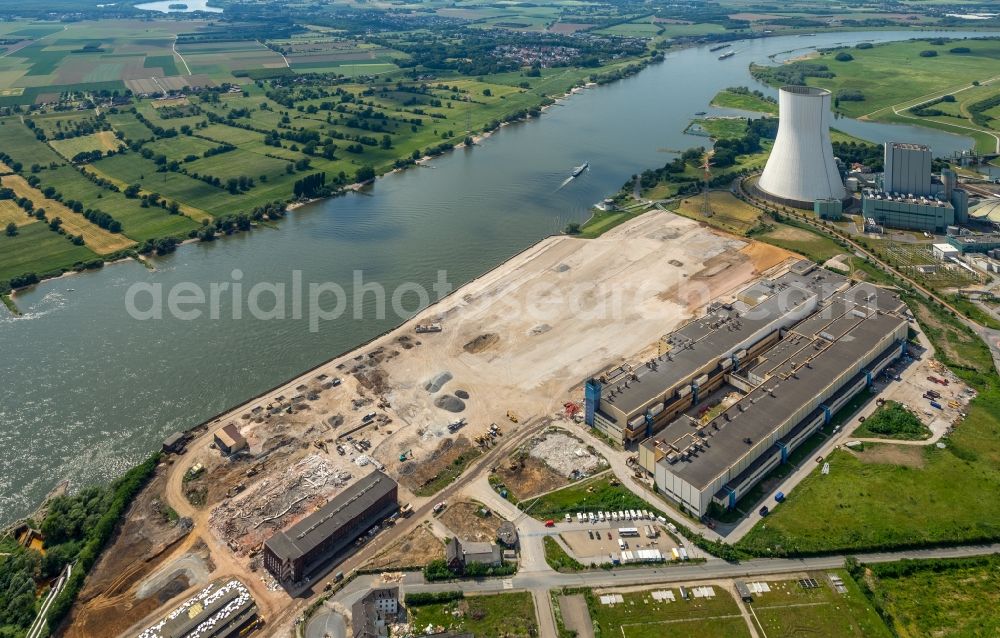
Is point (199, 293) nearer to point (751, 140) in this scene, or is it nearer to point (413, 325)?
point (413, 325)

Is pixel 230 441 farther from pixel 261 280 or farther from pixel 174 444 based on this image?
pixel 261 280

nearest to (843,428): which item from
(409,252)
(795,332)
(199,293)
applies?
(795,332)

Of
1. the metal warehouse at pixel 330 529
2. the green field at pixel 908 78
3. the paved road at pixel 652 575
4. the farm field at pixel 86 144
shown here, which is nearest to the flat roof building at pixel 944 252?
the paved road at pixel 652 575

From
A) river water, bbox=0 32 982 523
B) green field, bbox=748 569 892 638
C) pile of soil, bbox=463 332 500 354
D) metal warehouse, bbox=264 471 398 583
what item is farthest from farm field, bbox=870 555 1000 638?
river water, bbox=0 32 982 523

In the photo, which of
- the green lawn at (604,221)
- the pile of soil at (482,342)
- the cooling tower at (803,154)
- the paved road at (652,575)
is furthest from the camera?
the green lawn at (604,221)

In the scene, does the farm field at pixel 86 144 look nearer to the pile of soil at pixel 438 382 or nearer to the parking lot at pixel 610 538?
the pile of soil at pixel 438 382

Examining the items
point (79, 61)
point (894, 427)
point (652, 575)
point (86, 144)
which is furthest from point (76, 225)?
point (79, 61)

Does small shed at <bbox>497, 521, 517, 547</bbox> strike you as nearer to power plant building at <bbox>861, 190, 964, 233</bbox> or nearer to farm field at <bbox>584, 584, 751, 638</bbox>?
farm field at <bbox>584, 584, 751, 638</bbox>
